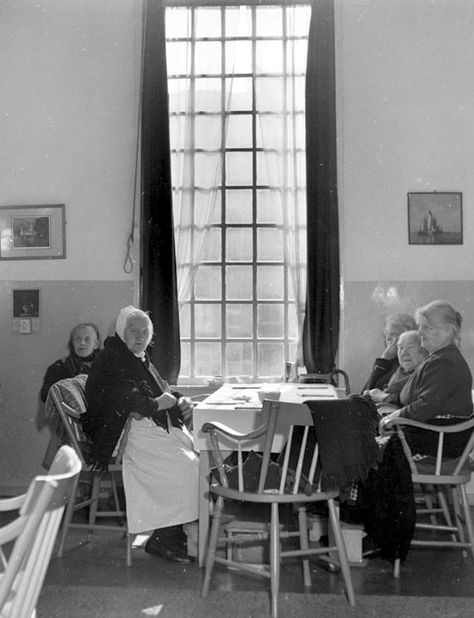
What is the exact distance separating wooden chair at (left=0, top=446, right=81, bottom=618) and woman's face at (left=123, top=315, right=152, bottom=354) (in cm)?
279

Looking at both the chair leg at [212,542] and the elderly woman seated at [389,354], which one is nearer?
the chair leg at [212,542]

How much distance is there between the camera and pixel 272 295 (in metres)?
6.30

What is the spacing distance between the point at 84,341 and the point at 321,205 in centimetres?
198

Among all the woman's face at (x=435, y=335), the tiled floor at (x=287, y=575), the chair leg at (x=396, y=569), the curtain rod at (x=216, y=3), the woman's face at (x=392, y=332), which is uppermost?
the curtain rod at (x=216, y=3)

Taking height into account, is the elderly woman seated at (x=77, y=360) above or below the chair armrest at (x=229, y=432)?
above

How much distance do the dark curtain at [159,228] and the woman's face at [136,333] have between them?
1.11 m

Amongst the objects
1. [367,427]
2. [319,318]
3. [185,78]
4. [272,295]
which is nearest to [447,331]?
[367,427]

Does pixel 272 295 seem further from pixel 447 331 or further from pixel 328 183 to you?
pixel 447 331

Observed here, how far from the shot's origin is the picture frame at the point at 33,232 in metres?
6.20

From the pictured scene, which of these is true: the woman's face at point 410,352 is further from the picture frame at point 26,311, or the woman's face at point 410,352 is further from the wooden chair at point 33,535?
the wooden chair at point 33,535

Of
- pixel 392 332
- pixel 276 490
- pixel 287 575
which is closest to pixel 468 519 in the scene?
pixel 287 575

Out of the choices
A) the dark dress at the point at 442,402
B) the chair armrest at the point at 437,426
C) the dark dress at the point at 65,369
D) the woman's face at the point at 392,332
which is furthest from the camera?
the dark dress at the point at 65,369

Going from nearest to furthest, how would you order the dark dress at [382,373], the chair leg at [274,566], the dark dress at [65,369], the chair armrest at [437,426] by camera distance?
the chair leg at [274,566] < the chair armrest at [437,426] < the dark dress at [382,373] < the dark dress at [65,369]

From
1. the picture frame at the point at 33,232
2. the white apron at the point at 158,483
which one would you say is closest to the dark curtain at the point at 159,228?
the picture frame at the point at 33,232
